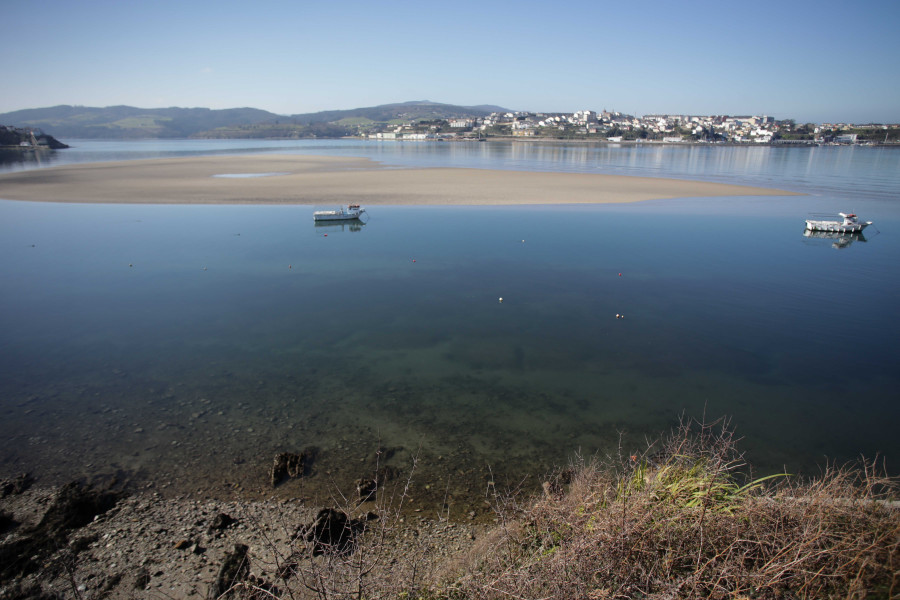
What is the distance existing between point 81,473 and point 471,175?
40.9 meters

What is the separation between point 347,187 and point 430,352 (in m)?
27.7

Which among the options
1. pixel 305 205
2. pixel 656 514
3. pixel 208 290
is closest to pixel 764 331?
pixel 656 514

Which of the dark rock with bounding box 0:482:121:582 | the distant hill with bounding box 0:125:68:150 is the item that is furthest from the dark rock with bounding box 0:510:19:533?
the distant hill with bounding box 0:125:68:150

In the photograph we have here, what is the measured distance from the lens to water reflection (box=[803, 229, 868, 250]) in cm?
2228

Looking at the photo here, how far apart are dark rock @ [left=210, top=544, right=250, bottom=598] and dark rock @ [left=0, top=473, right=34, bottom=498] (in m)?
3.72

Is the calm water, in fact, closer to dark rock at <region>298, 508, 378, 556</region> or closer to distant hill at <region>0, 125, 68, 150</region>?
dark rock at <region>298, 508, 378, 556</region>

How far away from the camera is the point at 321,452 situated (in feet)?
26.5

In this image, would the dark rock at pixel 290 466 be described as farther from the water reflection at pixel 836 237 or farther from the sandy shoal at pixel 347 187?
A: the water reflection at pixel 836 237

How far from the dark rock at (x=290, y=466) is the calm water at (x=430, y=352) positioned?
0.20 metres

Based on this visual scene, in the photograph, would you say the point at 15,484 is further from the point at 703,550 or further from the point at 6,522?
the point at 703,550

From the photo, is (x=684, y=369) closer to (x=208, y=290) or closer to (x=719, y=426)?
(x=719, y=426)

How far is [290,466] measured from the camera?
761 cm

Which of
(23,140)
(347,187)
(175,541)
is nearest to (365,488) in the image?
(175,541)

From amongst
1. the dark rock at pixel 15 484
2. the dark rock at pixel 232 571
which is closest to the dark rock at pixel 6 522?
the dark rock at pixel 15 484
